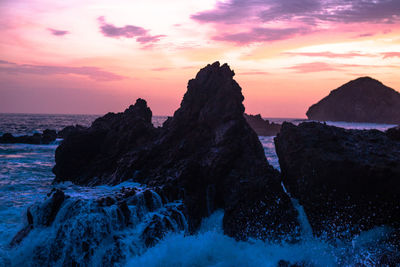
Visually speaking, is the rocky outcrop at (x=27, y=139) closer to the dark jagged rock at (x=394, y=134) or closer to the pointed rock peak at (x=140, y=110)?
the pointed rock peak at (x=140, y=110)

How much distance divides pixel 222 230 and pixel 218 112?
22.7ft

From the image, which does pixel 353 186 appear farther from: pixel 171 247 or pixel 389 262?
pixel 171 247

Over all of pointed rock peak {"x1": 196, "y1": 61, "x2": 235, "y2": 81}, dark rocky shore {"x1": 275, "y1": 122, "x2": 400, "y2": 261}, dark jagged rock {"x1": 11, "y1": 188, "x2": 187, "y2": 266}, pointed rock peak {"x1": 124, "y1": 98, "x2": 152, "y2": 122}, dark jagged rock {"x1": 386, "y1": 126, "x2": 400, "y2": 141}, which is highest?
pointed rock peak {"x1": 196, "y1": 61, "x2": 235, "y2": 81}

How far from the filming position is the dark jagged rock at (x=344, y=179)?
1143 centimetres

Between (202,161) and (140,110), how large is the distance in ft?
34.5

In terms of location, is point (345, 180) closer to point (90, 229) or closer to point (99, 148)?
point (90, 229)

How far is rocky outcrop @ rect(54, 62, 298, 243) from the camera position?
1323 centimetres

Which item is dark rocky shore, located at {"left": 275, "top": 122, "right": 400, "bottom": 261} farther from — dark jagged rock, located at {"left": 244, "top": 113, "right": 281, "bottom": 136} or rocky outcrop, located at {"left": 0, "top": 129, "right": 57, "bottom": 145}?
dark jagged rock, located at {"left": 244, "top": 113, "right": 281, "bottom": 136}

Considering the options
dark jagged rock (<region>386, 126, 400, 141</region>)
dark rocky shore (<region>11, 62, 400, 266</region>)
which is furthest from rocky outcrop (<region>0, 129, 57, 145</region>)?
dark jagged rock (<region>386, 126, 400, 141</region>)

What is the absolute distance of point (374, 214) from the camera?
1159 centimetres

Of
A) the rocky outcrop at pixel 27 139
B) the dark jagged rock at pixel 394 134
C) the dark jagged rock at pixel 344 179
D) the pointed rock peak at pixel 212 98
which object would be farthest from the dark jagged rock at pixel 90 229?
the rocky outcrop at pixel 27 139

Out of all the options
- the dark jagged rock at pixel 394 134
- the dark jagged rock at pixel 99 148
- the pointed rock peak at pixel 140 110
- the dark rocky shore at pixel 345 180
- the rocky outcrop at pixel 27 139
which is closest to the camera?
the dark rocky shore at pixel 345 180

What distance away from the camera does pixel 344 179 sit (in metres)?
11.9

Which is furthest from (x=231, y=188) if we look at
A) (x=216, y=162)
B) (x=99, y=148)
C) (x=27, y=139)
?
(x=27, y=139)
